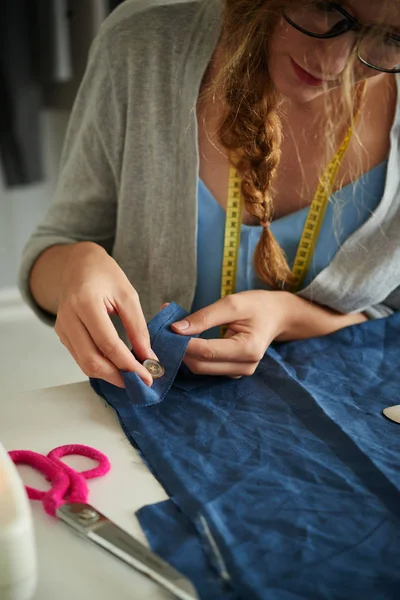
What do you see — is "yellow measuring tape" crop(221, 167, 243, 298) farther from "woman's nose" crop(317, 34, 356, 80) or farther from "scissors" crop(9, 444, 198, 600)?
"scissors" crop(9, 444, 198, 600)

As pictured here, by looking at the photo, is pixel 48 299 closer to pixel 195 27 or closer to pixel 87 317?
pixel 87 317

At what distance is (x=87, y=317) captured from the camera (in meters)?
0.74

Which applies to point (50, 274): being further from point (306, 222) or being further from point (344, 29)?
point (344, 29)

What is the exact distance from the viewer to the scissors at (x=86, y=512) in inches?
20.0

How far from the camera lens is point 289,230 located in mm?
1022

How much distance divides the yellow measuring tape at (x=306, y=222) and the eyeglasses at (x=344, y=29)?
26 cm

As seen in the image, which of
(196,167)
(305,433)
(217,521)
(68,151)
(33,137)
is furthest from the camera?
(33,137)

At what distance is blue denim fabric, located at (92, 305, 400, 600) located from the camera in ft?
1.76

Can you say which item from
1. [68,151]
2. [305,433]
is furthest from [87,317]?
[68,151]

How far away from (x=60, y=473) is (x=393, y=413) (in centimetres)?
36

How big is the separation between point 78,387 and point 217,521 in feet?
0.87

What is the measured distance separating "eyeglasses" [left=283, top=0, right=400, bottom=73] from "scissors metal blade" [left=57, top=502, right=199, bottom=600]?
0.50 meters

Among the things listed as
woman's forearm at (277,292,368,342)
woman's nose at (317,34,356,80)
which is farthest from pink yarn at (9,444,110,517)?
woman's nose at (317,34,356,80)

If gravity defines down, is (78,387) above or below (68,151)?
below
